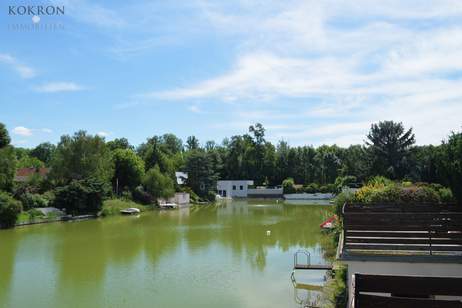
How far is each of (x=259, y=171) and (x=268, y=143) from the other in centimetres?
646

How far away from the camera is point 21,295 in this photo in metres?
13.2

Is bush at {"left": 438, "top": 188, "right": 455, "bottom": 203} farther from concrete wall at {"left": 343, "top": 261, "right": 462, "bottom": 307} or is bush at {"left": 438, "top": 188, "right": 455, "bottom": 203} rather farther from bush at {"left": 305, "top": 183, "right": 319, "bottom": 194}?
bush at {"left": 305, "top": 183, "right": 319, "bottom": 194}

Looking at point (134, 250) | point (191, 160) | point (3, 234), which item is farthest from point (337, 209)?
point (191, 160)

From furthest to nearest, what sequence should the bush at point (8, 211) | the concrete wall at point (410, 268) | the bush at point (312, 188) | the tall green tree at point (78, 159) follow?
the bush at point (312, 188) → the tall green tree at point (78, 159) → the bush at point (8, 211) → the concrete wall at point (410, 268)

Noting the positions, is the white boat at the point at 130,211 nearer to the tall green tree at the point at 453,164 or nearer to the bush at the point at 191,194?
the bush at the point at 191,194

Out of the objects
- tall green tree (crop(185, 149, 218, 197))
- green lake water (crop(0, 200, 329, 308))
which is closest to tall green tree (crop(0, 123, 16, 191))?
green lake water (crop(0, 200, 329, 308))

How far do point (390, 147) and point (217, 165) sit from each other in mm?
39650

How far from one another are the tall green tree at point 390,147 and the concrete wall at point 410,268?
32.0m

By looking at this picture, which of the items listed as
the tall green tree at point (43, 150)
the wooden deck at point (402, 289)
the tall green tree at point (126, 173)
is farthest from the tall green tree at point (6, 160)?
the tall green tree at point (43, 150)

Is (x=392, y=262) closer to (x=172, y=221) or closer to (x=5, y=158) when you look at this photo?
(x=172, y=221)

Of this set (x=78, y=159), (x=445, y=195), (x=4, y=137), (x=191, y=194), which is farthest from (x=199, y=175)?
(x=445, y=195)

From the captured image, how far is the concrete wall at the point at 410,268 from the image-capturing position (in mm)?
7859

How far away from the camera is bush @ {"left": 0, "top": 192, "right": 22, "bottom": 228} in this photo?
94.9 ft

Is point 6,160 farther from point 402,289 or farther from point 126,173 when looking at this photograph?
point 402,289
